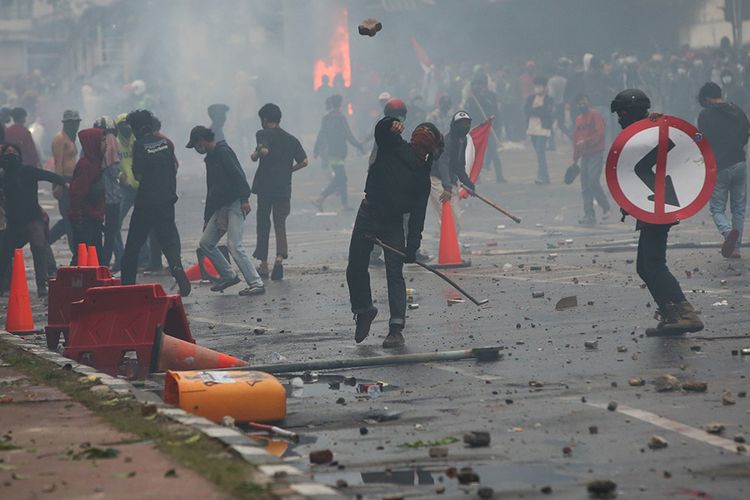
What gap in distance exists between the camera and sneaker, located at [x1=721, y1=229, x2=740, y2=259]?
17812 mm

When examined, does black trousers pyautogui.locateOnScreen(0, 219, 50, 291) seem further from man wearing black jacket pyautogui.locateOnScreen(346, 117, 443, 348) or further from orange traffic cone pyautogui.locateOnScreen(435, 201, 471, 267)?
man wearing black jacket pyautogui.locateOnScreen(346, 117, 443, 348)

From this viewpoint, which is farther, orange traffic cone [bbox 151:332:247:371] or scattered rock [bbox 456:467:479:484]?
orange traffic cone [bbox 151:332:247:371]

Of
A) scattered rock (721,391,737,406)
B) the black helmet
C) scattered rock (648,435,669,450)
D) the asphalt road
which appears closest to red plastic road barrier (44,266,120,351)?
the asphalt road

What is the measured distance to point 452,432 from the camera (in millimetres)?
8398

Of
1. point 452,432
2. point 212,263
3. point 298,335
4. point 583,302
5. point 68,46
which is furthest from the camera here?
point 68,46

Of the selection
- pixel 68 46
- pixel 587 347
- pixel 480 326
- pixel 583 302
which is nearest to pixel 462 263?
pixel 583 302

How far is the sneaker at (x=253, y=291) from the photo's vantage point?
17.3 m

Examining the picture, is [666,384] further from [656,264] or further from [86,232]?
[86,232]

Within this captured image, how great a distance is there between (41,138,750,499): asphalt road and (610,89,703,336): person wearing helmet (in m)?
0.16

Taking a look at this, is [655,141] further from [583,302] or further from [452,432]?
[452,432]

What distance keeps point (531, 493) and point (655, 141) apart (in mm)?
6047

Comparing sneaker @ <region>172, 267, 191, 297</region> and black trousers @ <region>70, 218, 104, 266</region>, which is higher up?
black trousers @ <region>70, 218, 104, 266</region>

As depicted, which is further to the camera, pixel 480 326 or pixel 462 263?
pixel 462 263

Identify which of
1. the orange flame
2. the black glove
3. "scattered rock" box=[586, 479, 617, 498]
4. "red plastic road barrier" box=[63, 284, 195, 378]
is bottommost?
"scattered rock" box=[586, 479, 617, 498]
